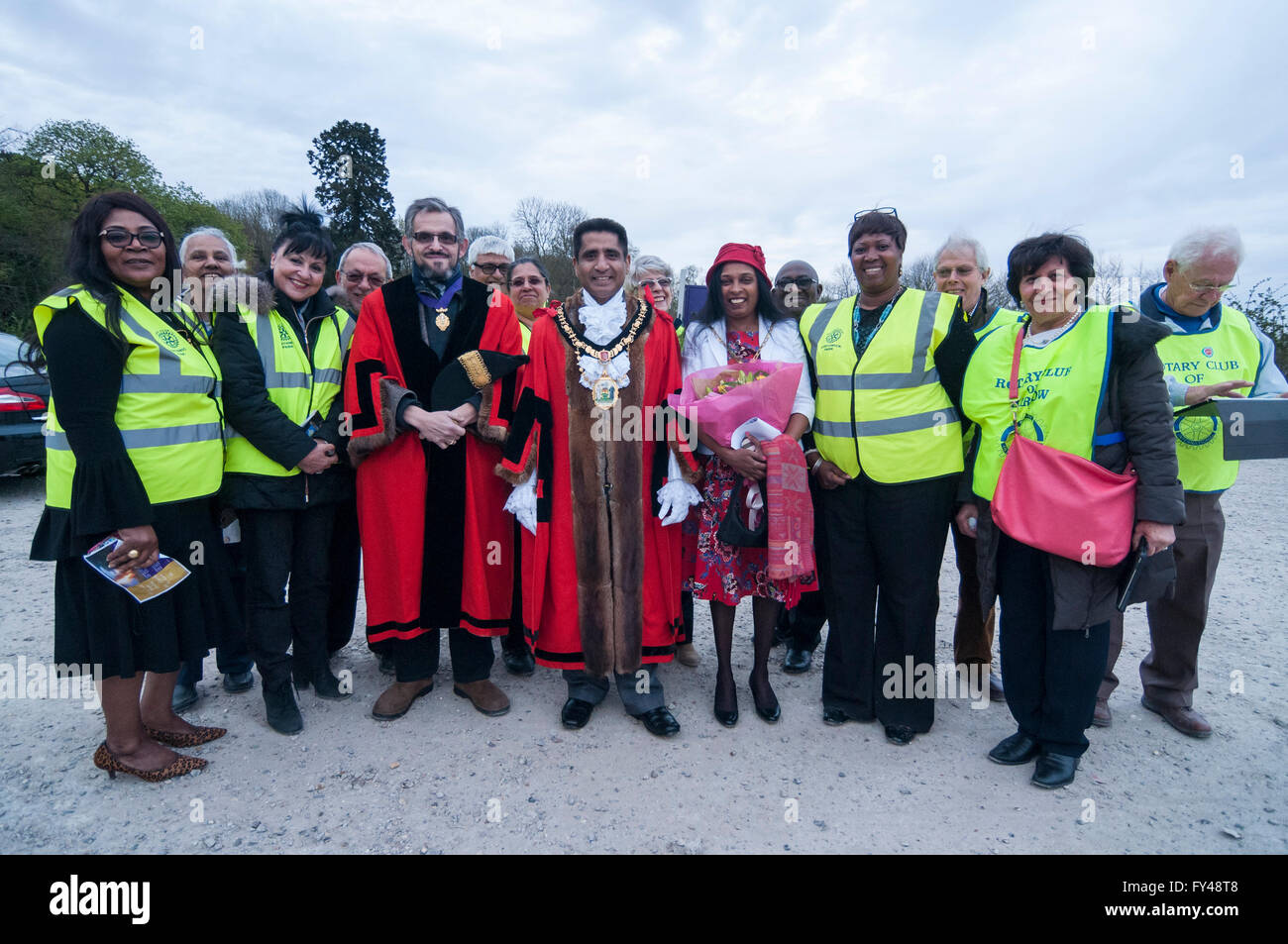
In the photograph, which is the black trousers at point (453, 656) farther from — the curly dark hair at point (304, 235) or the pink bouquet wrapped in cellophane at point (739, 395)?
the curly dark hair at point (304, 235)

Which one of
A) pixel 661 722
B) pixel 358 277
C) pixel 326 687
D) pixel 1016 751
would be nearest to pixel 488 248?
pixel 358 277

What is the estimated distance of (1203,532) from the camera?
3.04 meters

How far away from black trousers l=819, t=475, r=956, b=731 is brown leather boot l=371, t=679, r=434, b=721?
208 cm

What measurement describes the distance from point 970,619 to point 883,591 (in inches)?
30.9

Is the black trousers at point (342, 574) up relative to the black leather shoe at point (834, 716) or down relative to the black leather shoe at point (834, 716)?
up

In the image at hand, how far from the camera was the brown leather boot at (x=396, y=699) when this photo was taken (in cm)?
324

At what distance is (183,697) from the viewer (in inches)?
131

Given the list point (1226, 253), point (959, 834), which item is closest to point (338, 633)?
point (959, 834)

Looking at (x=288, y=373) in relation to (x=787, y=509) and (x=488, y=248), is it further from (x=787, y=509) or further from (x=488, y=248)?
(x=787, y=509)

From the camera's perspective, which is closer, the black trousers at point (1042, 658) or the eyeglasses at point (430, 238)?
the black trousers at point (1042, 658)

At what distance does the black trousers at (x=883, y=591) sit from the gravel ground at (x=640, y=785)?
19 centimetres

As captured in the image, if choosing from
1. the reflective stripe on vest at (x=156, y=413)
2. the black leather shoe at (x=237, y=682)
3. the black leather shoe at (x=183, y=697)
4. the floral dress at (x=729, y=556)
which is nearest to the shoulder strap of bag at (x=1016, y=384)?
the floral dress at (x=729, y=556)
